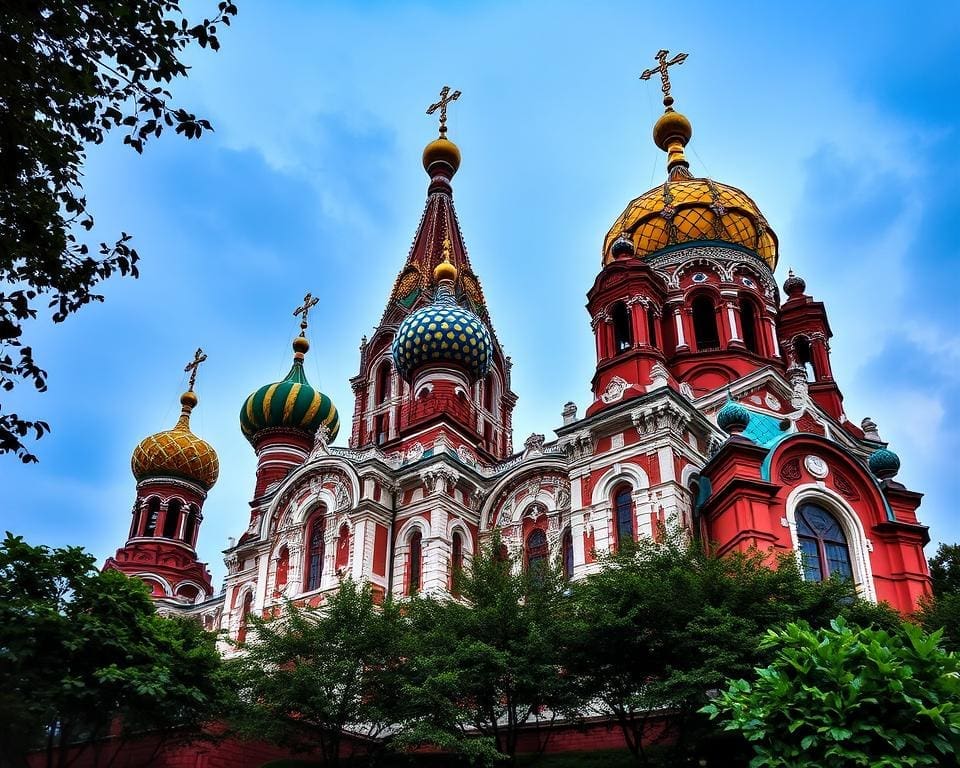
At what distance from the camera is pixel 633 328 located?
24016 millimetres

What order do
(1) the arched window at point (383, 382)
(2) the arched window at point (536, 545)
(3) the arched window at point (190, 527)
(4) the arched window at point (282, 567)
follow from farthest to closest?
(3) the arched window at point (190, 527) → (1) the arched window at point (383, 382) → (4) the arched window at point (282, 567) → (2) the arched window at point (536, 545)

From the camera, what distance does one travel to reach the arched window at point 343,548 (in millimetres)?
23875

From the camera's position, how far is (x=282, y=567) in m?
25.8

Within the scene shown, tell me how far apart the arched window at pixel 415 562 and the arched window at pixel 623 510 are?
558cm

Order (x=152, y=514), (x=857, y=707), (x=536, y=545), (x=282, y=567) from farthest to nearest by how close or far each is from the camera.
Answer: (x=152, y=514)
(x=282, y=567)
(x=536, y=545)
(x=857, y=707)

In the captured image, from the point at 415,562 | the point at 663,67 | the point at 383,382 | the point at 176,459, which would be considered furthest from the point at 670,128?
the point at 176,459

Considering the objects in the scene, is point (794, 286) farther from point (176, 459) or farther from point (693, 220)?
point (176, 459)

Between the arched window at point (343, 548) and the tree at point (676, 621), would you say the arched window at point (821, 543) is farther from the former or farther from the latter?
the arched window at point (343, 548)

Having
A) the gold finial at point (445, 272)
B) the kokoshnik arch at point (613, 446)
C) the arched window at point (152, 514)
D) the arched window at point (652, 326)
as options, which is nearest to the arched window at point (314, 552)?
the kokoshnik arch at point (613, 446)

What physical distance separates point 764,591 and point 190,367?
1304 inches

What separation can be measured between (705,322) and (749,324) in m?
1.32

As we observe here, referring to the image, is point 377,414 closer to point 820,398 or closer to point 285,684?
point 820,398

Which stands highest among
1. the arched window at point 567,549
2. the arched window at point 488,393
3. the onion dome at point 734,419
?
the arched window at point 488,393

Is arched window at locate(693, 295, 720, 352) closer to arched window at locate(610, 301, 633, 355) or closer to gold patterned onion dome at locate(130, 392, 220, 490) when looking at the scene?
arched window at locate(610, 301, 633, 355)
